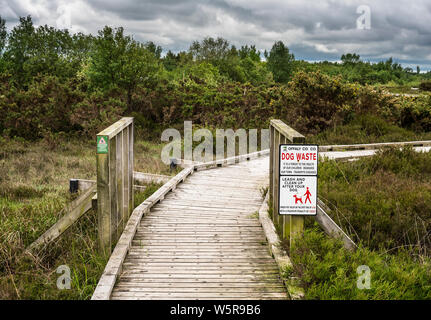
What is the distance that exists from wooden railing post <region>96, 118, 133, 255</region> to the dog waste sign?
211cm

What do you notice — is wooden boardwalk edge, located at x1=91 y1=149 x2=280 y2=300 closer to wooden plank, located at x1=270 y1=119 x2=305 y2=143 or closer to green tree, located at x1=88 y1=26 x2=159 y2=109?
wooden plank, located at x1=270 y1=119 x2=305 y2=143

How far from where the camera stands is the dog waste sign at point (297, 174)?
4879 mm

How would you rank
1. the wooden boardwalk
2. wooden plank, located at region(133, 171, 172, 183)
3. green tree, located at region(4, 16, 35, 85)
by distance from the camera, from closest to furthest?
the wooden boardwalk, wooden plank, located at region(133, 171, 172, 183), green tree, located at region(4, 16, 35, 85)

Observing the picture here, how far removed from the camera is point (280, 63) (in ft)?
208

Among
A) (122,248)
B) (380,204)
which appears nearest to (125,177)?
(122,248)

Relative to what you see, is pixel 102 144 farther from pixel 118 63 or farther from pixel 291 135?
pixel 118 63

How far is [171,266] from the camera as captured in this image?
5387mm

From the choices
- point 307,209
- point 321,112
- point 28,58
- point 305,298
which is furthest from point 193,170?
point 28,58

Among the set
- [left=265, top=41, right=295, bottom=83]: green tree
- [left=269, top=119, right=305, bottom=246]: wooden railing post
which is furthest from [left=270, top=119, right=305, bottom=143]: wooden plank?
[left=265, top=41, right=295, bottom=83]: green tree

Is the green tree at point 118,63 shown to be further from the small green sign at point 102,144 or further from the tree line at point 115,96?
the small green sign at point 102,144

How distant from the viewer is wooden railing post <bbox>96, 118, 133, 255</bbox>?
17.1 ft

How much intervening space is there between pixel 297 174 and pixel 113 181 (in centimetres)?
241

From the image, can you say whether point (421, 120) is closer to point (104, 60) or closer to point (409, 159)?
point (409, 159)
